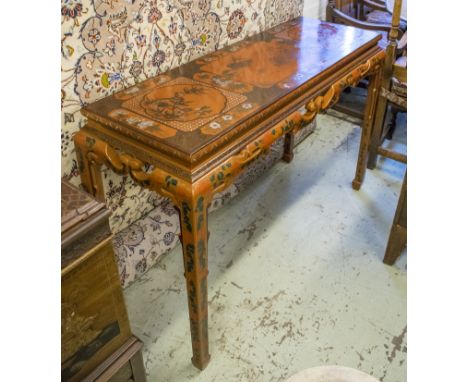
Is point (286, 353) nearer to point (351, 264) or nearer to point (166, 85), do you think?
point (351, 264)

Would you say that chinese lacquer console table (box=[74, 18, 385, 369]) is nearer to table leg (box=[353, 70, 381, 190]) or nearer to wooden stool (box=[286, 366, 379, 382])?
table leg (box=[353, 70, 381, 190])

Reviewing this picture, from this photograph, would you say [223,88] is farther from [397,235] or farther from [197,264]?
[397,235]

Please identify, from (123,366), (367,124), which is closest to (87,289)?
(123,366)

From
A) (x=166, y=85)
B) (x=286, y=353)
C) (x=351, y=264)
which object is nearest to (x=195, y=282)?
(x=286, y=353)

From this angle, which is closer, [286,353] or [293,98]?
[293,98]

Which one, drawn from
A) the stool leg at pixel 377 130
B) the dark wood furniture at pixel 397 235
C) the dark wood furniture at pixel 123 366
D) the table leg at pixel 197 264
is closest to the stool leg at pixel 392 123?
the stool leg at pixel 377 130

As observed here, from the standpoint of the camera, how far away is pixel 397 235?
1.68 meters

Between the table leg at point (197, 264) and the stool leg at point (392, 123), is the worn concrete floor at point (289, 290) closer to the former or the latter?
the table leg at point (197, 264)

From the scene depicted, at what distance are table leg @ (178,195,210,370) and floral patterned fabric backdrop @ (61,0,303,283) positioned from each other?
0.44m

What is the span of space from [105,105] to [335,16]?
172 centimetres

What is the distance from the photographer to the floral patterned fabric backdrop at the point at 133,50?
118 cm

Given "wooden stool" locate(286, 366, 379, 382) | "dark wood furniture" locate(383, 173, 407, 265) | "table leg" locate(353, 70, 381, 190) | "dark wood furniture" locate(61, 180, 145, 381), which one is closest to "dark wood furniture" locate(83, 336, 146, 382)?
"dark wood furniture" locate(61, 180, 145, 381)

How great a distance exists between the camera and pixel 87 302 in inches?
35.0

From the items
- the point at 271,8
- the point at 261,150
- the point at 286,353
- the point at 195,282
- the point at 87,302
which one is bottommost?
the point at 286,353
